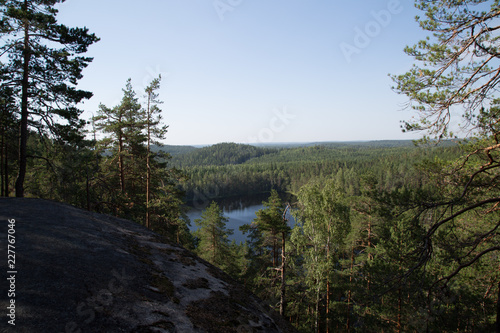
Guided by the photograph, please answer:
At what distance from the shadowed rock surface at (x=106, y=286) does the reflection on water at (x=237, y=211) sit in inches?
1498

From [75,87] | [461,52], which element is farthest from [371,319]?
[75,87]

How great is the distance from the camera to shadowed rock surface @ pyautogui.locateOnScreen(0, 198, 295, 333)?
7.75 ft

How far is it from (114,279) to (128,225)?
2.83m

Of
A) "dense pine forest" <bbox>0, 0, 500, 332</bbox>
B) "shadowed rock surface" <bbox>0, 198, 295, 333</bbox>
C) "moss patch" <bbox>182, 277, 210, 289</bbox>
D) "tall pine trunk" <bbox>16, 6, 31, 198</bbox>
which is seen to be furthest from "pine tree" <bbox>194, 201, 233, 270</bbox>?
Result: "moss patch" <bbox>182, 277, 210, 289</bbox>

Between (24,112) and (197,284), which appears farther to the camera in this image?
(24,112)

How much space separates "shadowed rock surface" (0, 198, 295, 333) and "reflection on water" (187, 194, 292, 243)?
1498 inches

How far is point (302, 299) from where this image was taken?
1225 centimetres

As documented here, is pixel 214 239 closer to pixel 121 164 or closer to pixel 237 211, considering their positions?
pixel 121 164

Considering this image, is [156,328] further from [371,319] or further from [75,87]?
[371,319]

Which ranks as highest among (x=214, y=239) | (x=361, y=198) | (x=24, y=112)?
(x=24, y=112)

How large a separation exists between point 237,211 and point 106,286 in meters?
62.0

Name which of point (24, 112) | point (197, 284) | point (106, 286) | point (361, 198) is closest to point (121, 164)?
point (24, 112)

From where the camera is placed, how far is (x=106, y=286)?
2.88 metres

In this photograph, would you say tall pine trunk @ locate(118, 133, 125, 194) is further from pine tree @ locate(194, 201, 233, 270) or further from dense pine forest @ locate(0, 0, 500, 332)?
pine tree @ locate(194, 201, 233, 270)
